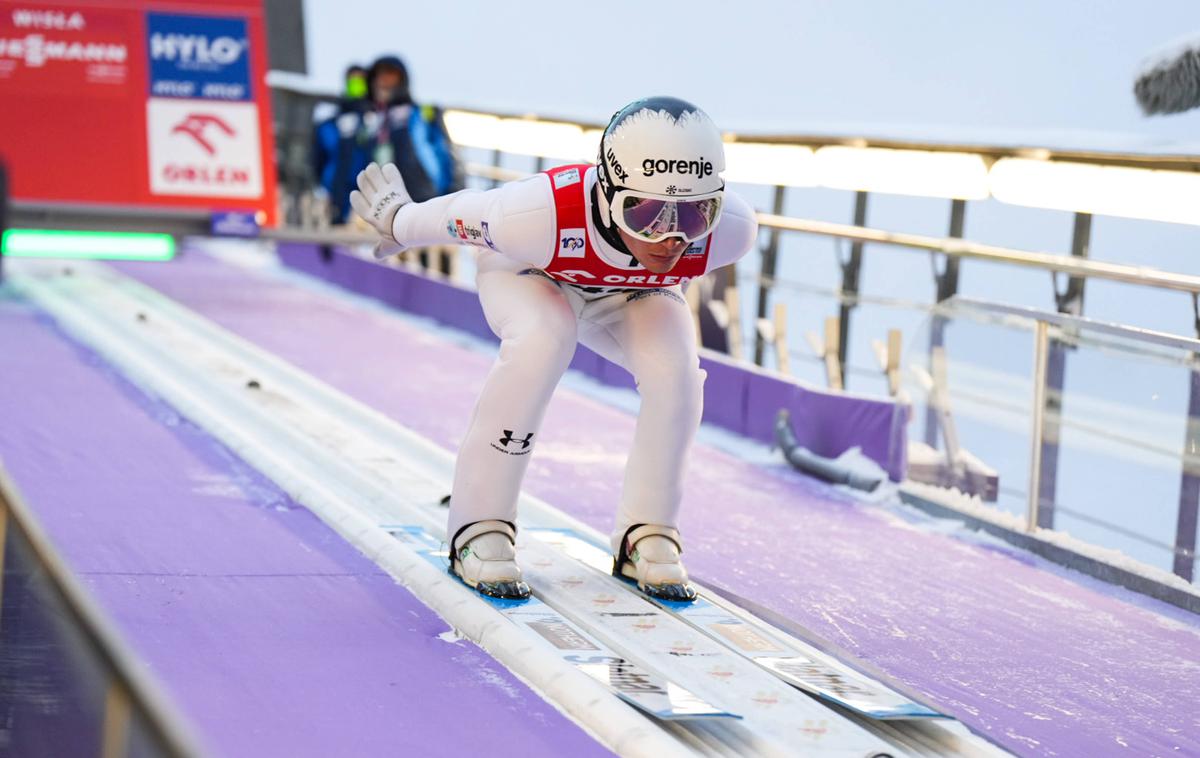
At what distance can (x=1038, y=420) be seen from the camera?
6492 mm

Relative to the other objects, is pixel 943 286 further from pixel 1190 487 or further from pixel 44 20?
pixel 44 20

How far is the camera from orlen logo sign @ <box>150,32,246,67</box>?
12984 millimetres

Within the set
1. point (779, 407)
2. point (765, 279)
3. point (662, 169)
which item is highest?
point (662, 169)

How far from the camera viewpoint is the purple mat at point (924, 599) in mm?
4465

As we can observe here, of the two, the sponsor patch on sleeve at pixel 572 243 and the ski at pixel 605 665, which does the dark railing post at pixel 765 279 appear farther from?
the sponsor patch on sleeve at pixel 572 243

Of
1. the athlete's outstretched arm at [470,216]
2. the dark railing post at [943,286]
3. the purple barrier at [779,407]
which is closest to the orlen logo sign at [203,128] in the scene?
the purple barrier at [779,407]

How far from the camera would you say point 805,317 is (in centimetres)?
934

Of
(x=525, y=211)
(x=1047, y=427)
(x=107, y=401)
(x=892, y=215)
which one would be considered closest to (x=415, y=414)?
(x=107, y=401)

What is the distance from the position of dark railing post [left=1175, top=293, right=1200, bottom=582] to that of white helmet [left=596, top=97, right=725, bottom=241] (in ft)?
6.50

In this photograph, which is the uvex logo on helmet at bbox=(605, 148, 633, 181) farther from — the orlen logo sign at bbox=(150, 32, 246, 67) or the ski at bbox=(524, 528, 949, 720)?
the orlen logo sign at bbox=(150, 32, 246, 67)

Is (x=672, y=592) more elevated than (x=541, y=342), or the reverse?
(x=541, y=342)

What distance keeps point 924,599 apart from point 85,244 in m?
8.85

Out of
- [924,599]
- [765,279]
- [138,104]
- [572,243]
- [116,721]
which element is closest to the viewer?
[116,721]

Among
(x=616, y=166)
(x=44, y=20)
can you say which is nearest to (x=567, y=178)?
(x=616, y=166)
